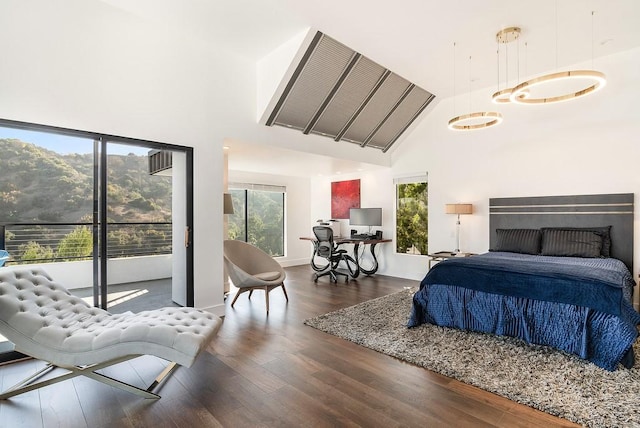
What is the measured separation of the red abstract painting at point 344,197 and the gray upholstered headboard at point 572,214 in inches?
115

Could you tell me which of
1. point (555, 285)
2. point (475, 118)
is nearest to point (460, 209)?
point (475, 118)

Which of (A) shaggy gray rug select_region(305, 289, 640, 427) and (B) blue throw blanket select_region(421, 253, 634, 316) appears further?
(B) blue throw blanket select_region(421, 253, 634, 316)

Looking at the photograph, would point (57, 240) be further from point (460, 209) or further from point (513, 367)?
point (460, 209)

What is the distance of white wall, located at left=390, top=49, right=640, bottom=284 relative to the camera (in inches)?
168

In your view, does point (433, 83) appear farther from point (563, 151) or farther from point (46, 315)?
point (46, 315)

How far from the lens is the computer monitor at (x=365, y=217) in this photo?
6863 mm

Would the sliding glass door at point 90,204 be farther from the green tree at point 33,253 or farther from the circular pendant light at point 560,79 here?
the circular pendant light at point 560,79

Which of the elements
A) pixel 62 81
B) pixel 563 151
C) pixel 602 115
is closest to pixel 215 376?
pixel 62 81

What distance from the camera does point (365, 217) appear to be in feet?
23.0

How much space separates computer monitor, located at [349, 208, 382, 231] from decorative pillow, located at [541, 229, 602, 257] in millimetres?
2991

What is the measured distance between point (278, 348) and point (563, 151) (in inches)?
188

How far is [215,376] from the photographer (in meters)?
2.56

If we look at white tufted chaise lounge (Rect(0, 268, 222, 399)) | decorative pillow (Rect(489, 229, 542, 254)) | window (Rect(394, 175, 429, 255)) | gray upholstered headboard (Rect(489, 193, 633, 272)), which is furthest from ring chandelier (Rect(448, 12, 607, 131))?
white tufted chaise lounge (Rect(0, 268, 222, 399))

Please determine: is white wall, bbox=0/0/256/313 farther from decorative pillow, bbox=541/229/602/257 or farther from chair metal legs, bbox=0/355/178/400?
decorative pillow, bbox=541/229/602/257
